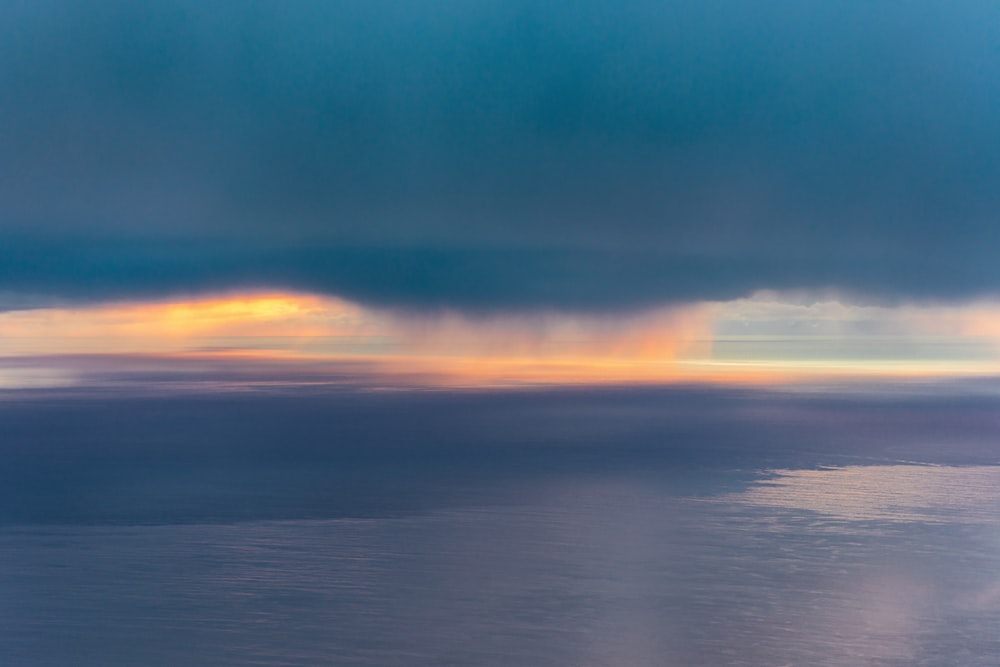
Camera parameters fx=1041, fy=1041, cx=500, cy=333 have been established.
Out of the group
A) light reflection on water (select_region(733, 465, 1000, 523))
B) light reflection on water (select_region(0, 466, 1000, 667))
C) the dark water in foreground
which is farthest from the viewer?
light reflection on water (select_region(733, 465, 1000, 523))

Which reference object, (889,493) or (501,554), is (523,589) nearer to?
(501,554)

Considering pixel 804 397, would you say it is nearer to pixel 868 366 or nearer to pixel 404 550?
pixel 404 550

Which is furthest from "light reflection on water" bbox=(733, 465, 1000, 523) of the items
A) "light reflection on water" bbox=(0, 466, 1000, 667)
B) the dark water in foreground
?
"light reflection on water" bbox=(0, 466, 1000, 667)

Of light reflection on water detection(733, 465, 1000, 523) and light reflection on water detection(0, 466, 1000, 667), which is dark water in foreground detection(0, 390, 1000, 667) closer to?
light reflection on water detection(0, 466, 1000, 667)

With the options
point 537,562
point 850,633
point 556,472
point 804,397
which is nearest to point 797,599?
point 850,633

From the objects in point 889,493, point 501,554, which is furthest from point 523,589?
point 889,493

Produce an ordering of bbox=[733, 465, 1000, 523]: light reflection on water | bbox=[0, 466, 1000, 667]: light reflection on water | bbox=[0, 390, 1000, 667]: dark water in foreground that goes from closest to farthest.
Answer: bbox=[0, 466, 1000, 667]: light reflection on water
bbox=[0, 390, 1000, 667]: dark water in foreground
bbox=[733, 465, 1000, 523]: light reflection on water
